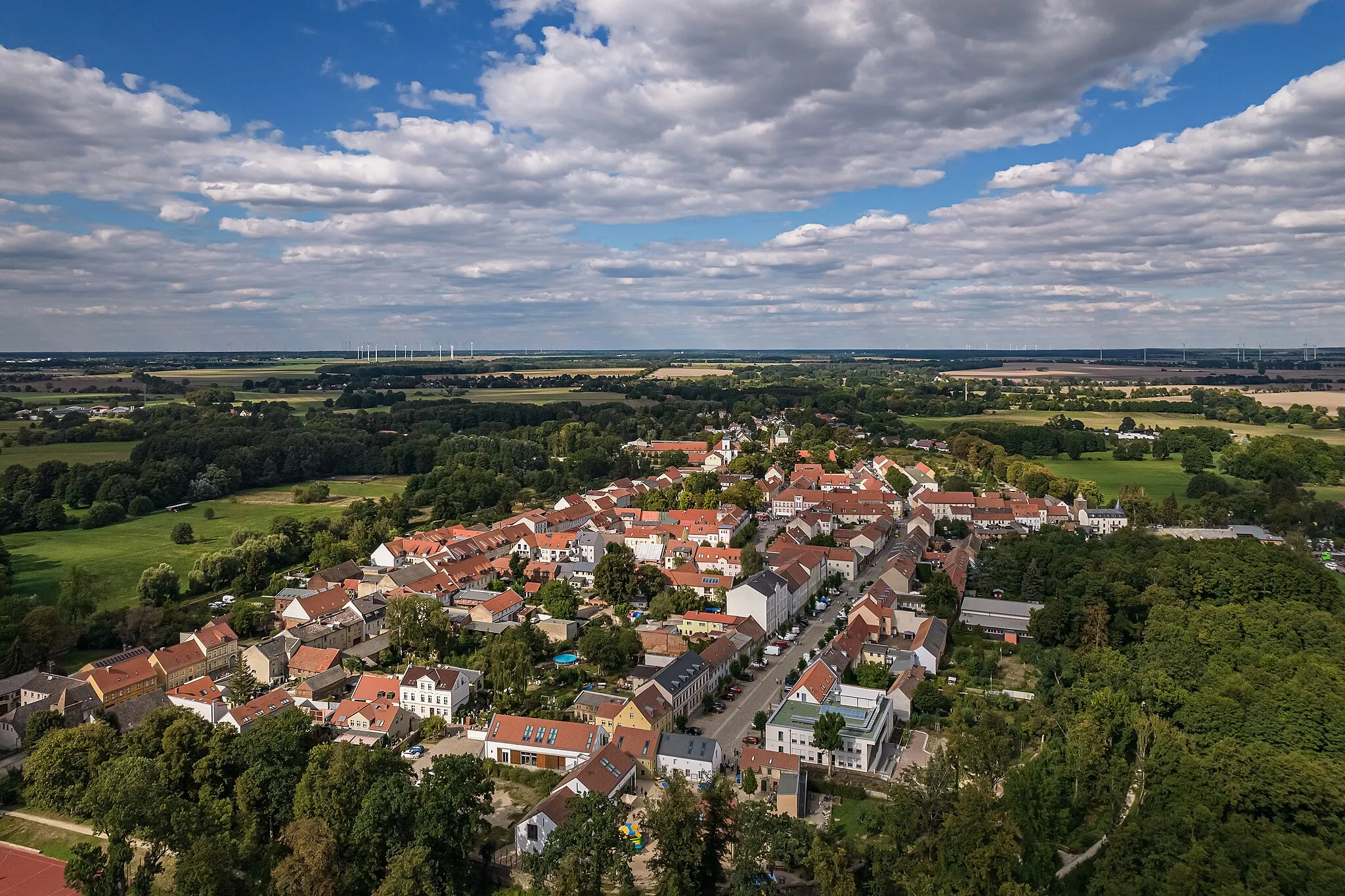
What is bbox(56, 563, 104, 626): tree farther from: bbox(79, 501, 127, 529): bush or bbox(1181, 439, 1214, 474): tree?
bbox(1181, 439, 1214, 474): tree

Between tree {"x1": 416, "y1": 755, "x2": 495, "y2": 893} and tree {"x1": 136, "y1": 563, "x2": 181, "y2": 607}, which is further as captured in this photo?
tree {"x1": 136, "y1": 563, "x2": 181, "y2": 607}

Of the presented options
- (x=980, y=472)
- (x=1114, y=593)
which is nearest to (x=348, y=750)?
(x=1114, y=593)

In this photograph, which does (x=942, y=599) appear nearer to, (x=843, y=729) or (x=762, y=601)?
(x=762, y=601)

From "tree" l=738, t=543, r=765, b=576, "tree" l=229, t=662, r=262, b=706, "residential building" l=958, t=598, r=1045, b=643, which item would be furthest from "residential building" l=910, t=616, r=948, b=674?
"tree" l=229, t=662, r=262, b=706

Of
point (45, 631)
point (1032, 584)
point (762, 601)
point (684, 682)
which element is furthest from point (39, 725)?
point (1032, 584)

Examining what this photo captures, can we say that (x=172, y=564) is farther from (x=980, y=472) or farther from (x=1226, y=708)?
(x=980, y=472)

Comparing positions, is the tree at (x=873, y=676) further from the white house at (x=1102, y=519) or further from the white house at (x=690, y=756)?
the white house at (x=1102, y=519)
